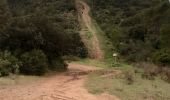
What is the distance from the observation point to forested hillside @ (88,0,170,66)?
121ft

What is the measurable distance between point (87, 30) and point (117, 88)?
1387 inches

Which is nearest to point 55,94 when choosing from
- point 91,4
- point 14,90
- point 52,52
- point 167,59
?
point 14,90

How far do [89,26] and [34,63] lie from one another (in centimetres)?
3201

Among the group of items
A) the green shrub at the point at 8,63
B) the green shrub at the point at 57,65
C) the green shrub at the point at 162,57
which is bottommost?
the green shrub at the point at 162,57

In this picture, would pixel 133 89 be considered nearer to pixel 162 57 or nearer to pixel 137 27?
pixel 162 57

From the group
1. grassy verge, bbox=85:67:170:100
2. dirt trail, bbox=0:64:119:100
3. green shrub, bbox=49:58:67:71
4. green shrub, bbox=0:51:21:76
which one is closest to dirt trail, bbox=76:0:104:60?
green shrub, bbox=49:58:67:71

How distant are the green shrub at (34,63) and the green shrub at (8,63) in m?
0.55

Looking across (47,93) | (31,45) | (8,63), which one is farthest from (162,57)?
(47,93)

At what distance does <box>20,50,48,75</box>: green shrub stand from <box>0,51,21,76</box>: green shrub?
55 centimetres

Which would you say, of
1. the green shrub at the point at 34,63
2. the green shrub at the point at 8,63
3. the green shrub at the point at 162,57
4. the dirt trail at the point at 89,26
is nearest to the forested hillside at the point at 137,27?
the green shrub at the point at 162,57

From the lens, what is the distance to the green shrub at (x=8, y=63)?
19312 mm

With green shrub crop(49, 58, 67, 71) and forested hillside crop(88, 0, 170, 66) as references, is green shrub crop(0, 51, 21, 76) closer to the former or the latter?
green shrub crop(49, 58, 67, 71)

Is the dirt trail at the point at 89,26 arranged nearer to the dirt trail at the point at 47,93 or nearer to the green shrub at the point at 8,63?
the green shrub at the point at 8,63

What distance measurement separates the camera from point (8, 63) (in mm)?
19859
